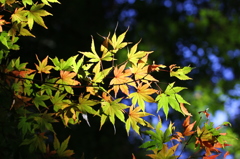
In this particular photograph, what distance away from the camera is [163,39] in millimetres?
4250

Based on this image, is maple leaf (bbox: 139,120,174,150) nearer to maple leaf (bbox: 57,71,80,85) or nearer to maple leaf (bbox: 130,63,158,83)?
maple leaf (bbox: 130,63,158,83)

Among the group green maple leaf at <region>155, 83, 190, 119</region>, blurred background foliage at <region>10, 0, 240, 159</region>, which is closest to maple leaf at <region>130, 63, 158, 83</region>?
green maple leaf at <region>155, 83, 190, 119</region>

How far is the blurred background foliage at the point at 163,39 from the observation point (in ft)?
10.9

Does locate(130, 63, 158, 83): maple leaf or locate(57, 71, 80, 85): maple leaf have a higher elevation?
locate(130, 63, 158, 83): maple leaf

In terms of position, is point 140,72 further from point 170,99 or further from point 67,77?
point 67,77

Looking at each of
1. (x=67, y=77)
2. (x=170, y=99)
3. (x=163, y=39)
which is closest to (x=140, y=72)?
(x=170, y=99)

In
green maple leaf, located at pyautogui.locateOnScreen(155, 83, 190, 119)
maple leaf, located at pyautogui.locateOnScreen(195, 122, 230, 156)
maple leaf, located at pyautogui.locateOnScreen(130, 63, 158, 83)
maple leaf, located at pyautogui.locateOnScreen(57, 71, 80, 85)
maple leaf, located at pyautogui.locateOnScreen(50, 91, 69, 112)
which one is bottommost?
maple leaf, located at pyautogui.locateOnScreen(195, 122, 230, 156)

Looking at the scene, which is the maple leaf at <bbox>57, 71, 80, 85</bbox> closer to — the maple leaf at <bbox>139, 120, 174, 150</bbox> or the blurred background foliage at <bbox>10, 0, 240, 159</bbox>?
the maple leaf at <bbox>139, 120, 174, 150</bbox>

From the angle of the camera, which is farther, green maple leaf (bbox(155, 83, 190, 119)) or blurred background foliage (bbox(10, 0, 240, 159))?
blurred background foliage (bbox(10, 0, 240, 159))

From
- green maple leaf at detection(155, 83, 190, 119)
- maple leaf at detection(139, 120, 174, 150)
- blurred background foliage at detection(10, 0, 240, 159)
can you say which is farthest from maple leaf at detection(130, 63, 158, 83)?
blurred background foliage at detection(10, 0, 240, 159)

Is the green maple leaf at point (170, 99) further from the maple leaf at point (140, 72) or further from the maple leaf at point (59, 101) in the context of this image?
the maple leaf at point (59, 101)

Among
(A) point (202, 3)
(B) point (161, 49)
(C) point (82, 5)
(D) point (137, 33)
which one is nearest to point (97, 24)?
(C) point (82, 5)

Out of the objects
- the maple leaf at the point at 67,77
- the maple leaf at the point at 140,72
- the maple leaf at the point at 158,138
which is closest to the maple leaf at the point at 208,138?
the maple leaf at the point at 158,138

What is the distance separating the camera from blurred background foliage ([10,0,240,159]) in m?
3.32
